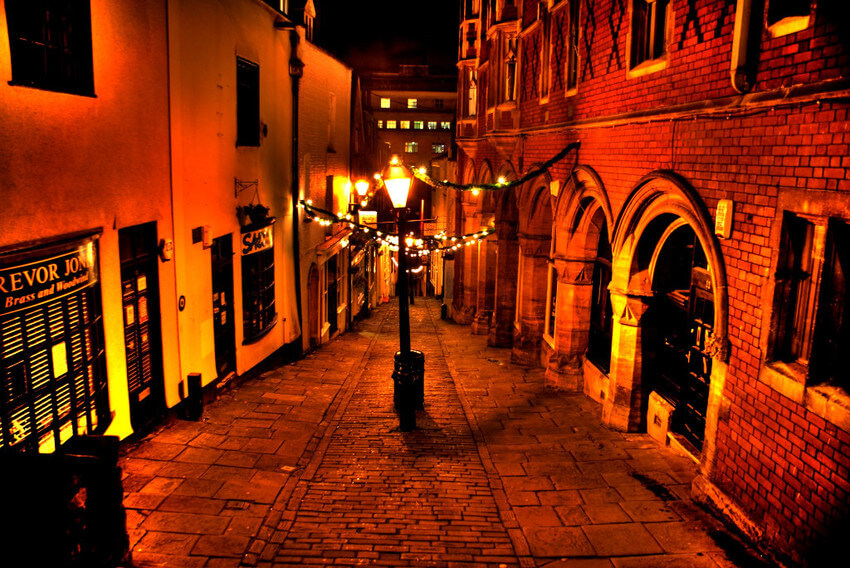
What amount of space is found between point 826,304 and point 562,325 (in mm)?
7022

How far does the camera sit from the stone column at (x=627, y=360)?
9297 mm

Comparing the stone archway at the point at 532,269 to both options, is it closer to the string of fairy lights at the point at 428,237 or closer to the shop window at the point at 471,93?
the string of fairy lights at the point at 428,237

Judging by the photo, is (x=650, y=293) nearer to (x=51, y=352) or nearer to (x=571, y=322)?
(x=571, y=322)

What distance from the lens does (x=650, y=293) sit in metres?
9.26

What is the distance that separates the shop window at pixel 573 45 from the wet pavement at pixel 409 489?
625 cm

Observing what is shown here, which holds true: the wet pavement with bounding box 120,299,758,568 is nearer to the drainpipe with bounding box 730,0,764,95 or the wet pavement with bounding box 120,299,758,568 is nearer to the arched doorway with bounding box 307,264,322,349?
the drainpipe with bounding box 730,0,764,95

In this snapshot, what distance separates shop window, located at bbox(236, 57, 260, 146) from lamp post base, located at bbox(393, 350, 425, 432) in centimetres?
542

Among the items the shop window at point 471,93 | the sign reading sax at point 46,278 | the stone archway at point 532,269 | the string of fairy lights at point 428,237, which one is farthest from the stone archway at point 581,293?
the shop window at point 471,93

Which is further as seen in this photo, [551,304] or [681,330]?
[551,304]

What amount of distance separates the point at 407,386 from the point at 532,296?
609cm

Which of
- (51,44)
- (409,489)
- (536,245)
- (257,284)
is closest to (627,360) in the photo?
(409,489)

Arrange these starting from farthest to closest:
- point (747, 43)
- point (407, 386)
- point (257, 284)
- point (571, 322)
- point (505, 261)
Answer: point (505, 261) < point (257, 284) < point (571, 322) < point (407, 386) < point (747, 43)

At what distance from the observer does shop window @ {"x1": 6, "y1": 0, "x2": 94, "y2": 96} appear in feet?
20.0

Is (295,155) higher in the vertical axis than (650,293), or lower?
higher
